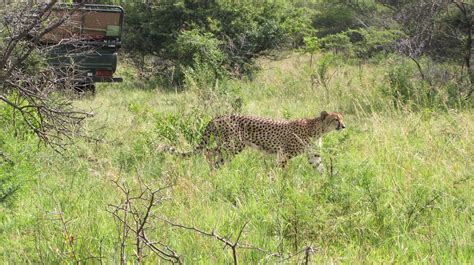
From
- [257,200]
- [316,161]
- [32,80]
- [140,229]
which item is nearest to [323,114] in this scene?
[316,161]

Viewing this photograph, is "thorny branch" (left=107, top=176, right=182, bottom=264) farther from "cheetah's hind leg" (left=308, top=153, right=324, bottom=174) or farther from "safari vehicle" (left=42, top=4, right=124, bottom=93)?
"safari vehicle" (left=42, top=4, right=124, bottom=93)

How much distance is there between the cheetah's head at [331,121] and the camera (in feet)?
20.4

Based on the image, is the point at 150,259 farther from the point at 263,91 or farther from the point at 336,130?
the point at 263,91

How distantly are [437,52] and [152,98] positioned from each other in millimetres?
6966

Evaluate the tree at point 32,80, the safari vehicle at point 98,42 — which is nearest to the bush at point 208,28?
the safari vehicle at point 98,42

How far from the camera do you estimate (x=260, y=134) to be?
6129 mm

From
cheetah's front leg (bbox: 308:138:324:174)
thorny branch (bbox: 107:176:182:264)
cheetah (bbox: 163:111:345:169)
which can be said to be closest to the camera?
thorny branch (bbox: 107:176:182:264)

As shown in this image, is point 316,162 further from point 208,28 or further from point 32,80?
point 208,28

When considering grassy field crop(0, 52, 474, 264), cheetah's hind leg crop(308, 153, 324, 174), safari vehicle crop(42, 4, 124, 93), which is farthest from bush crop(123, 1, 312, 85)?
cheetah's hind leg crop(308, 153, 324, 174)

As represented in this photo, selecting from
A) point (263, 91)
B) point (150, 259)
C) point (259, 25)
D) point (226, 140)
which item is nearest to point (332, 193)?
point (150, 259)

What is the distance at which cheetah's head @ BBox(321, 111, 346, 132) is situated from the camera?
6.22 metres

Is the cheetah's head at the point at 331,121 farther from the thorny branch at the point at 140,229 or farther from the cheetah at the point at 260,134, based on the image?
the thorny branch at the point at 140,229

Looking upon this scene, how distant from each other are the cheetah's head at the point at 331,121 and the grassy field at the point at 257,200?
14 centimetres

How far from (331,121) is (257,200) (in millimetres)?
2043
